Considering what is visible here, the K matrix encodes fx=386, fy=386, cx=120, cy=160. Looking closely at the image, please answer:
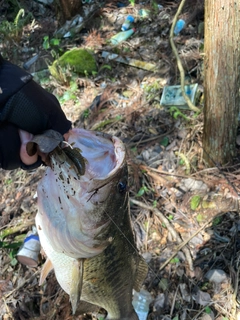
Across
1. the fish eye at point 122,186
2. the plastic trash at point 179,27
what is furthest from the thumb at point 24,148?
the plastic trash at point 179,27

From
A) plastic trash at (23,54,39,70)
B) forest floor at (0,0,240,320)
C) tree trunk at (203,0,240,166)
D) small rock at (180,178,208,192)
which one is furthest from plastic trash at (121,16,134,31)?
small rock at (180,178,208,192)

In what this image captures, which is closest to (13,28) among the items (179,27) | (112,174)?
(179,27)

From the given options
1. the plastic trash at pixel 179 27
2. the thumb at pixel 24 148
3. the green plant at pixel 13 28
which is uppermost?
the thumb at pixel 24 148

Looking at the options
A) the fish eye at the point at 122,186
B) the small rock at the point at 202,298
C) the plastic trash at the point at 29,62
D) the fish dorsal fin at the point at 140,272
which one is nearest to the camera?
the fish eye at the point at 122,186

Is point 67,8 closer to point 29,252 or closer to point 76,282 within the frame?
point 29,252

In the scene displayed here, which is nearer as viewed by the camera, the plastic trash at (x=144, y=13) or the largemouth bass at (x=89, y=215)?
the largemouth bass at (x=89, y=215)

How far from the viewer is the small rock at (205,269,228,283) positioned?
2.91 m

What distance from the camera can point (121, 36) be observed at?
547cm

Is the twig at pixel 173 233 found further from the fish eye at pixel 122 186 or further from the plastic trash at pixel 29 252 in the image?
the fish eye at pixel 122 186

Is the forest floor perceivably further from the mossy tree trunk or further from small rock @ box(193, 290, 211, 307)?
the mossy tree trunk

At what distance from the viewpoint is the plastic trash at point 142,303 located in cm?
286

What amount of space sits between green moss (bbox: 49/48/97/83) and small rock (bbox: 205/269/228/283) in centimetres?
303

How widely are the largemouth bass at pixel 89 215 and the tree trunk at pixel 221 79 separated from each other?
1547 mm

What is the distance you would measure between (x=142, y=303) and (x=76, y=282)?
4.02ft
